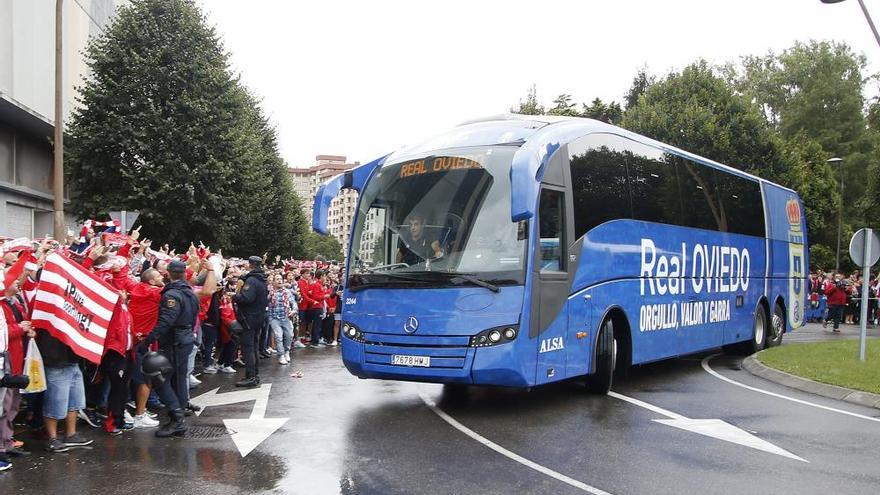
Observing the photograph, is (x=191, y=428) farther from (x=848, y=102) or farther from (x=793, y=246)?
(x=848, y=102)

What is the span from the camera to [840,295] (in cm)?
2759

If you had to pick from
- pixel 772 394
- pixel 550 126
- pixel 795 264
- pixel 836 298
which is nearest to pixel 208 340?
pixel 550 126

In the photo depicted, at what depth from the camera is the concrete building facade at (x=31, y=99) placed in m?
21.2

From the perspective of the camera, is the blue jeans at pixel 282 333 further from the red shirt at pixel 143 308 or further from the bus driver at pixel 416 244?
the bus driver at pixel 416 244

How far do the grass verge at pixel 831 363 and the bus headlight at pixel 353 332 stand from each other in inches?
297

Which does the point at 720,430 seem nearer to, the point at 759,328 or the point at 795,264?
the point at 759,328

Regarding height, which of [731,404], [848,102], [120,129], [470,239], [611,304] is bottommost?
[731,404]

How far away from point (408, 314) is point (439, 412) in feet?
4.78

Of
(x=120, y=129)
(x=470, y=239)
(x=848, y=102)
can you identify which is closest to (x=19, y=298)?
(x=470, y=239)

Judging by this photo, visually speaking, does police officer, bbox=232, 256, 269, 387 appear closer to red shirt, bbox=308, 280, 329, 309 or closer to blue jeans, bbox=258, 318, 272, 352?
blue jeans, bbox=258, 318, 272, 352

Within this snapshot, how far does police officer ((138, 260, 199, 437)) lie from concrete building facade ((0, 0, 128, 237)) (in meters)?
14.8

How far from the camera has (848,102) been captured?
5650 cm

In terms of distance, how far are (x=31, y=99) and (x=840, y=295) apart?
94.6ft

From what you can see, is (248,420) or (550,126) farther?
(550,126)
